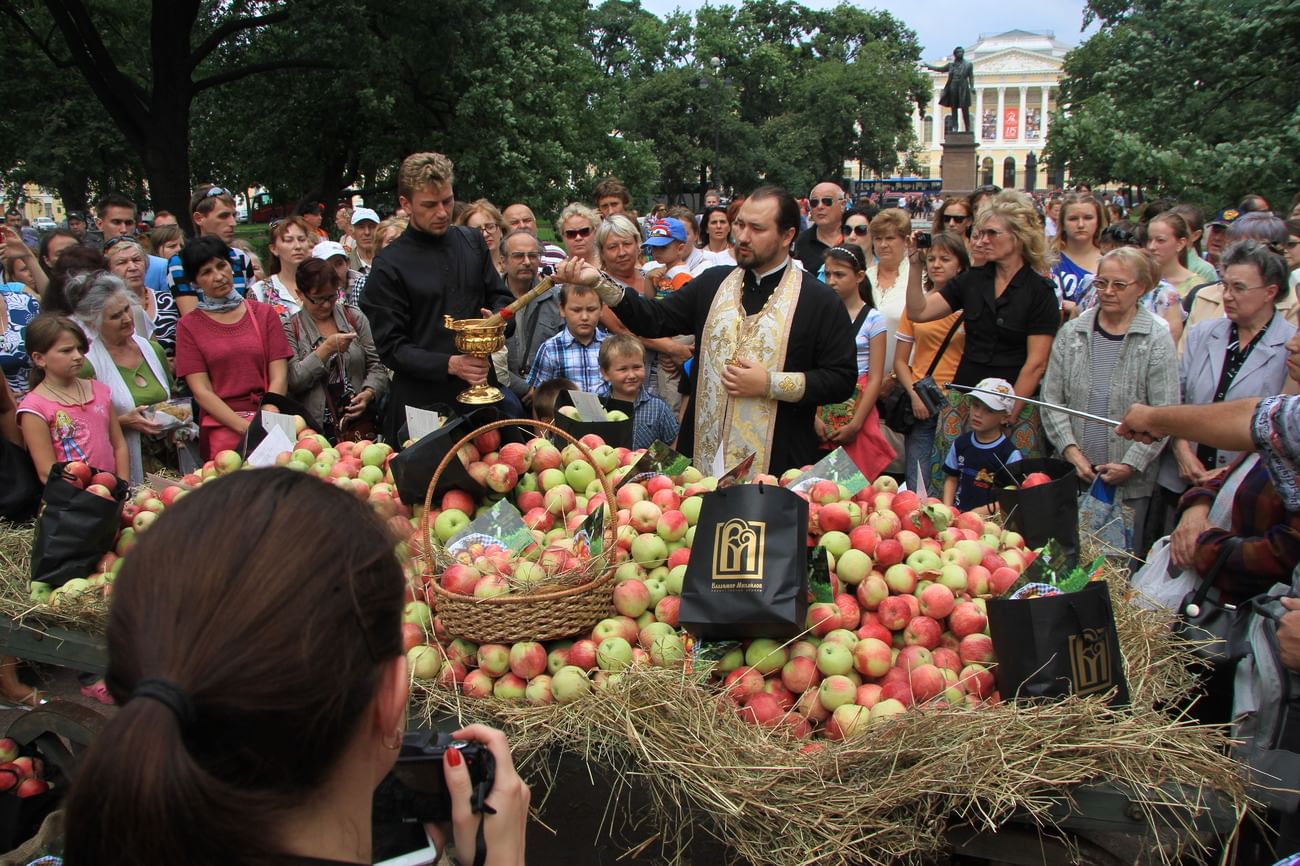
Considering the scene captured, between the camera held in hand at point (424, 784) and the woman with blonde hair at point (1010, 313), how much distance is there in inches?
174

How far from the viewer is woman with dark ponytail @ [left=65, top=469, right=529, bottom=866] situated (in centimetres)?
103

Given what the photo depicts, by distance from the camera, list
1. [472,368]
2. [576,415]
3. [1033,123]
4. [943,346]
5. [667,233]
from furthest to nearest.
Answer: [1033,123] → [667,233] → [943,346] → [576,415] → [472,368]

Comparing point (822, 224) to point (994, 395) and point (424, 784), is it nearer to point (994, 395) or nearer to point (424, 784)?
point (994, 395)

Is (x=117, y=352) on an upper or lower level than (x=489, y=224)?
lower

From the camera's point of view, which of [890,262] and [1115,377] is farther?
[890,262]

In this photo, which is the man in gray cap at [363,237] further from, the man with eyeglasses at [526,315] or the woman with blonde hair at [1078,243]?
the woman with blonde hair at [1078,243]

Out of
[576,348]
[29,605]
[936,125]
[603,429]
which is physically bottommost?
[29,605]

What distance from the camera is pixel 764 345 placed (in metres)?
4.41

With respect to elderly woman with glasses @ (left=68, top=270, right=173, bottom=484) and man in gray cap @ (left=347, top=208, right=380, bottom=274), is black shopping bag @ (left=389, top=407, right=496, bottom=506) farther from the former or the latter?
man in gray cap @ (left=347, top=208, right=380, bottom=274)

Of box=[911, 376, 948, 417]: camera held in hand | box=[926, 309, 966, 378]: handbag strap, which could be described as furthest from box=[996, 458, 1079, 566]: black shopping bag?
box=[926, 309, 966, 378]: handbag strap

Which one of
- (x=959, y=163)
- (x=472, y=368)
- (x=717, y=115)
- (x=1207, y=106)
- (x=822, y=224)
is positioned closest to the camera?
(x=472, y=368)

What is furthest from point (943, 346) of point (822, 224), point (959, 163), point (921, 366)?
point (959, 163)

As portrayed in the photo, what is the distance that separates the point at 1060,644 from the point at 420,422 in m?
2.39

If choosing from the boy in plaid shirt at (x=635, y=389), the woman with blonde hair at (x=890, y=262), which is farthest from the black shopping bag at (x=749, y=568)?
the woman with blonde hair at (x=890, y=262)
